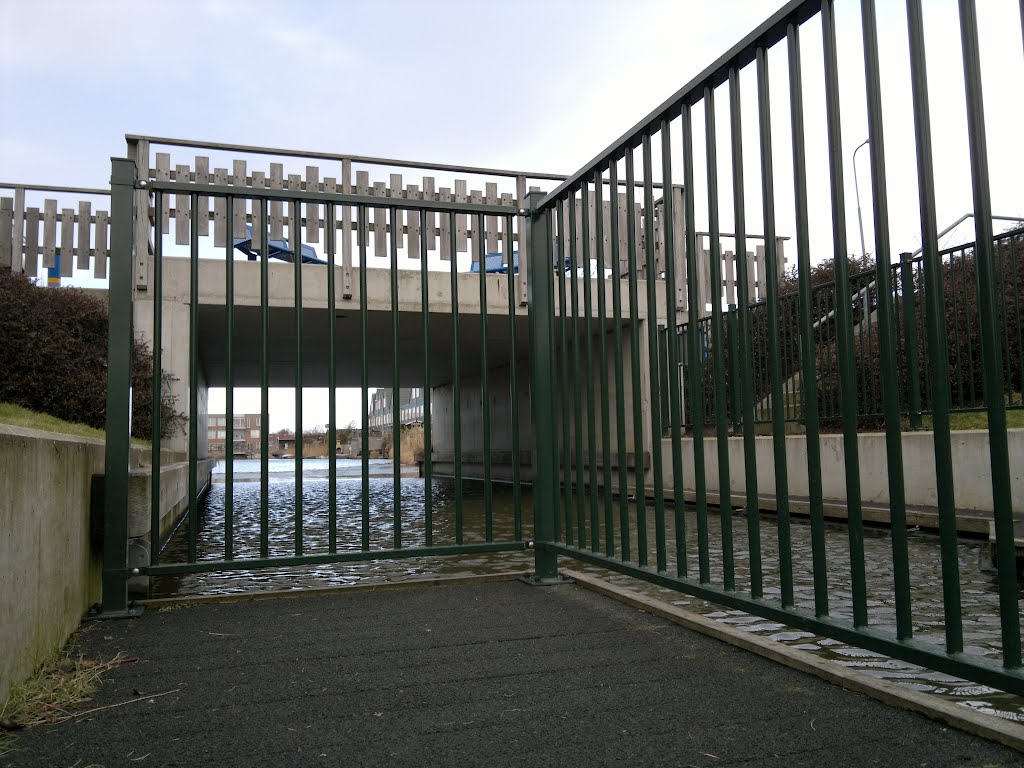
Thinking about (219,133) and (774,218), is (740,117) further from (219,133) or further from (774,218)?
(219,133)

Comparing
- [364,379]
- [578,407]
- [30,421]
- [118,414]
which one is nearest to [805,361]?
[578,407]

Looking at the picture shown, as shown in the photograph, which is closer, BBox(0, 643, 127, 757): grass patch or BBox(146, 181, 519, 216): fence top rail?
BBox(0, 643, 127, 757): grass patch

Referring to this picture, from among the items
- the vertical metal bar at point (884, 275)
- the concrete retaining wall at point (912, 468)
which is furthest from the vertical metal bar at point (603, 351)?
the concrete retaining wall at point (912, 468)

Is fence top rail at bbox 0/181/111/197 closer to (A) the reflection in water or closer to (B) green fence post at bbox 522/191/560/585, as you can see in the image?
(A) the reflection in water

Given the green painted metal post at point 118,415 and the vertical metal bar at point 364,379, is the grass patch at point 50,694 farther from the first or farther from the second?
the vertical metal bar at point 364,379

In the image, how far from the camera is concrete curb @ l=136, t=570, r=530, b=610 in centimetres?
321

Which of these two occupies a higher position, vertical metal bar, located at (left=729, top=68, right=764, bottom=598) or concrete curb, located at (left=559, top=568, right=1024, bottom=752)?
vertical metal bar, located at (left=729, top=68, right=764, bottom=598)

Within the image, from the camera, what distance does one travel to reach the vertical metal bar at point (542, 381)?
367cm

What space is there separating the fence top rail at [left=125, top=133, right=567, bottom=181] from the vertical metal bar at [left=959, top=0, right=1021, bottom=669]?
929 cm

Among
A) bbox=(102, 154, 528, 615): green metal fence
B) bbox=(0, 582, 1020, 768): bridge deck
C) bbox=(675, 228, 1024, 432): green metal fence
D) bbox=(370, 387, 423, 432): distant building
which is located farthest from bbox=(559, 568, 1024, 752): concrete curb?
bbox=(370, 387, 423, 432): distant building

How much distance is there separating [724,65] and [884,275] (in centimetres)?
99

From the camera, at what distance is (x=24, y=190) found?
962cm

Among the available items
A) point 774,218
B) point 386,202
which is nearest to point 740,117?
point 774,218

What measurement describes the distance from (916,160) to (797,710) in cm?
130
